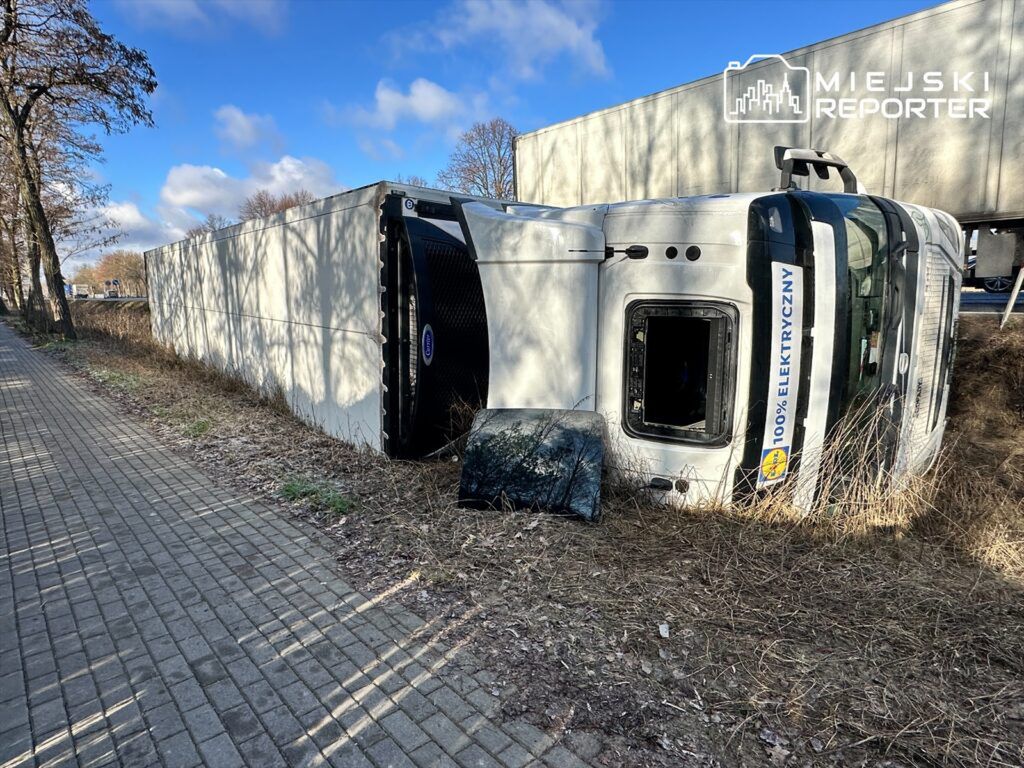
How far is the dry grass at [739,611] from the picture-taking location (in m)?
2.35

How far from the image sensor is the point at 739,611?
3.18 m

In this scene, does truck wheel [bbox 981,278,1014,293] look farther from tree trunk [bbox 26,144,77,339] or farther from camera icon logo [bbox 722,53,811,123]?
tree trunk [bbox 26,144,77,339]

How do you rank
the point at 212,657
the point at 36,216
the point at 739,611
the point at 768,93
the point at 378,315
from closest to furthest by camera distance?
1. the point at 212,657
2. the point at 739,611
3. the point at 378,315
4. the point at 768,93
5. the point at 36,216

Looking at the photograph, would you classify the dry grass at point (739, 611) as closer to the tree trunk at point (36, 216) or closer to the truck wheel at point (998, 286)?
the truck wheel at point (998, 286)

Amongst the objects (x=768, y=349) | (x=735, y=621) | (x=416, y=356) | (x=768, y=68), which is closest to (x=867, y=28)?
(x=768, y=68)

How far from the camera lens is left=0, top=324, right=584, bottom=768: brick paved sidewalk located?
2359 mm

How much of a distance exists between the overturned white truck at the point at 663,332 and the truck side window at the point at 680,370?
0.05 ft

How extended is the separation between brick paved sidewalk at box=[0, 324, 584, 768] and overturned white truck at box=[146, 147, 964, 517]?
1709 millimetres

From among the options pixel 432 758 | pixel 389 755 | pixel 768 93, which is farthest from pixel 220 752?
pixel 768 93

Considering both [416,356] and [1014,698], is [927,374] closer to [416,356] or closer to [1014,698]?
[1014,698]

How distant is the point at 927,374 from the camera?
4938 mm

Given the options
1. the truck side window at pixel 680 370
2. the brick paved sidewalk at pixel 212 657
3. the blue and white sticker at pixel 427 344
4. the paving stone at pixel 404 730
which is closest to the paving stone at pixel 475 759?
the brick paved sidewalk at pixel 212 657

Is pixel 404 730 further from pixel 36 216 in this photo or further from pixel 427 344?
pixel 36 216

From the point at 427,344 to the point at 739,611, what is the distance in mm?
3736
